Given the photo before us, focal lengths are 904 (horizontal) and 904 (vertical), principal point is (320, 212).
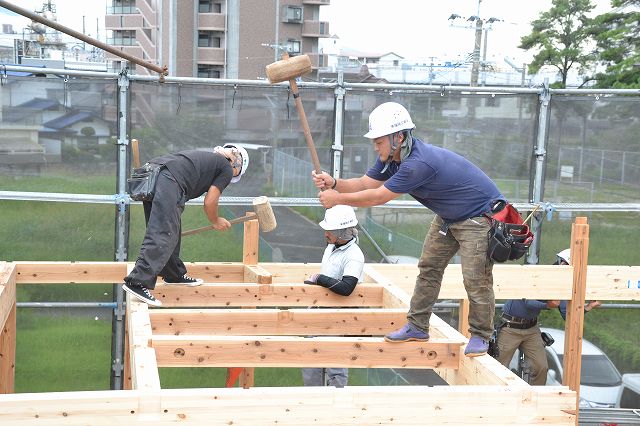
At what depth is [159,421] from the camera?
4242mm

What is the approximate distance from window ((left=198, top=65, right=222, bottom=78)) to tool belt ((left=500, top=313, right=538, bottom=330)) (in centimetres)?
3074

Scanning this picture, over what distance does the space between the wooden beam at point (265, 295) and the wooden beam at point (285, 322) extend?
690 mm

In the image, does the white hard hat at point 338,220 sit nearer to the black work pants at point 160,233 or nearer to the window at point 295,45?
the black work pants at point 160,233

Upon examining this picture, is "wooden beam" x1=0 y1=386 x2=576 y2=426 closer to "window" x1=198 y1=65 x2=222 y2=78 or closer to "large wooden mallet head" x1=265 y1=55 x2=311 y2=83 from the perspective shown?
"large wooden mallet head" x1=265 y1=55 x2=311 y2=83

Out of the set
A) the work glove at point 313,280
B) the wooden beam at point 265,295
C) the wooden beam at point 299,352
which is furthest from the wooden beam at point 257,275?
the wooden beam at point 299,352

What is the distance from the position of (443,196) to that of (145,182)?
2.29 meters

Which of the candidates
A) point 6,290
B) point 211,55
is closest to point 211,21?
point 211,55

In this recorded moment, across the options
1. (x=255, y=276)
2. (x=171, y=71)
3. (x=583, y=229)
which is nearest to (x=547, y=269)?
(x=583, y=229)

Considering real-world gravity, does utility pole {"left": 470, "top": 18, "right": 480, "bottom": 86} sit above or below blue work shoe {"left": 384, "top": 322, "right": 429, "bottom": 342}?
above

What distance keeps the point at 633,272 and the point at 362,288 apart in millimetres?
2710

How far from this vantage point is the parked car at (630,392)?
10.4 m

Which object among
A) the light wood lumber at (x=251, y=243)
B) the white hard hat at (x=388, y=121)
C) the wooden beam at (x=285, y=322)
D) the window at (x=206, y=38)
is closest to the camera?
the white hard hat at (x=388, y=121)

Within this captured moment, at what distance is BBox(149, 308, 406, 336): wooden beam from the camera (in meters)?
6.04

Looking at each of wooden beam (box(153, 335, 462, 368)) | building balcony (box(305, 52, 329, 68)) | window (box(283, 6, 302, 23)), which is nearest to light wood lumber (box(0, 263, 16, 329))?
wooden beam (box(153, 335, 462, 368))
